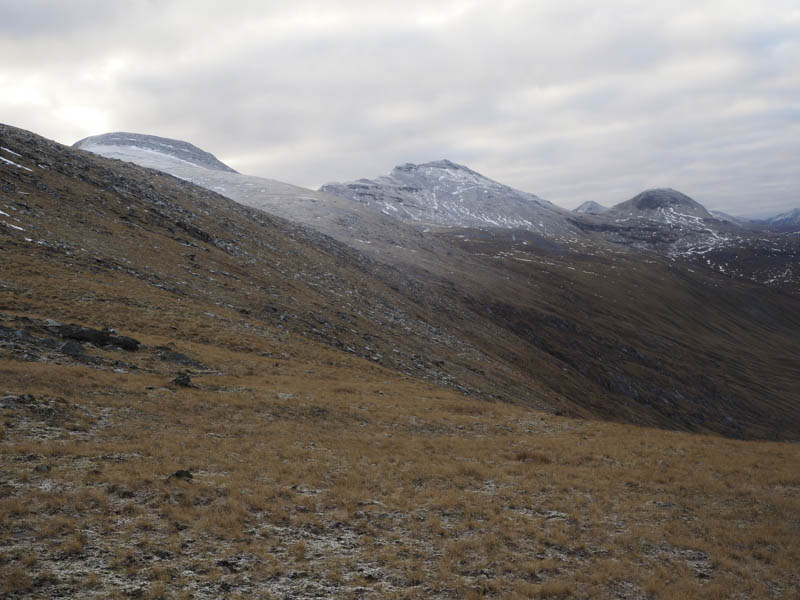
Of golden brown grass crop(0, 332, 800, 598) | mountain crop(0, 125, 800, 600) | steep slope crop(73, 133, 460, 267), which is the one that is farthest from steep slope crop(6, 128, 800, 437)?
steep slope crop(73, 133, 460, 267)

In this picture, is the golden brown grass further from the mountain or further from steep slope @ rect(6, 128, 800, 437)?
steep slope @ rect(6, 128, 800, 437)

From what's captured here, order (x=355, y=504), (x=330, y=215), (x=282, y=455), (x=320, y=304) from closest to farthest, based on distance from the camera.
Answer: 1. (x=355, y=504)
2. (x=282, y=455)
3. (x=320, y=304)
4. (x=330, y=215)

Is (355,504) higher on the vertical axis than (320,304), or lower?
lower

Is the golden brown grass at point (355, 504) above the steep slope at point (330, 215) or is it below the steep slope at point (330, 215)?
below

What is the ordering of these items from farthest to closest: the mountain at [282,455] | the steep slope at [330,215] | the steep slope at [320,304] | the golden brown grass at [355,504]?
the steep slope at [330,215] → the steep slope at [320,304] → the mountain at [282,455] → the golden brown grass at [355,504]

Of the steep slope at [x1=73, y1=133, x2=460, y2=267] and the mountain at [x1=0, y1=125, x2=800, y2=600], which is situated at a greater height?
the steep slope at [x1=73, y1=133, x2=460, y2=267]

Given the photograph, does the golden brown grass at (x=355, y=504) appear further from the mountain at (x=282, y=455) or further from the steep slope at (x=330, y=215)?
the steep slope at (x=330, y=215)

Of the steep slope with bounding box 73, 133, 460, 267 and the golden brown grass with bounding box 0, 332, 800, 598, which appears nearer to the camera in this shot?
the golden brown grass with bounding box 0, 332, 800, 598

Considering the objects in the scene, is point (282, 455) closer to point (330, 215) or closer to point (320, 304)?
point (320, 304)

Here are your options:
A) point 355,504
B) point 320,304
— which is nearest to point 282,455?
point 355,504

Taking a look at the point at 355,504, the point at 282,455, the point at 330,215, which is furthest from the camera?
the point at 330,215

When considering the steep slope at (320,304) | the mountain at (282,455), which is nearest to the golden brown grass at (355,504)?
the mountain at (282,455)

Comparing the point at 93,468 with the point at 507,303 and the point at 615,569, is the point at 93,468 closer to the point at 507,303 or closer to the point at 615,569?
the point at 615,569

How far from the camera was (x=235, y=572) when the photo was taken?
34.6ft
